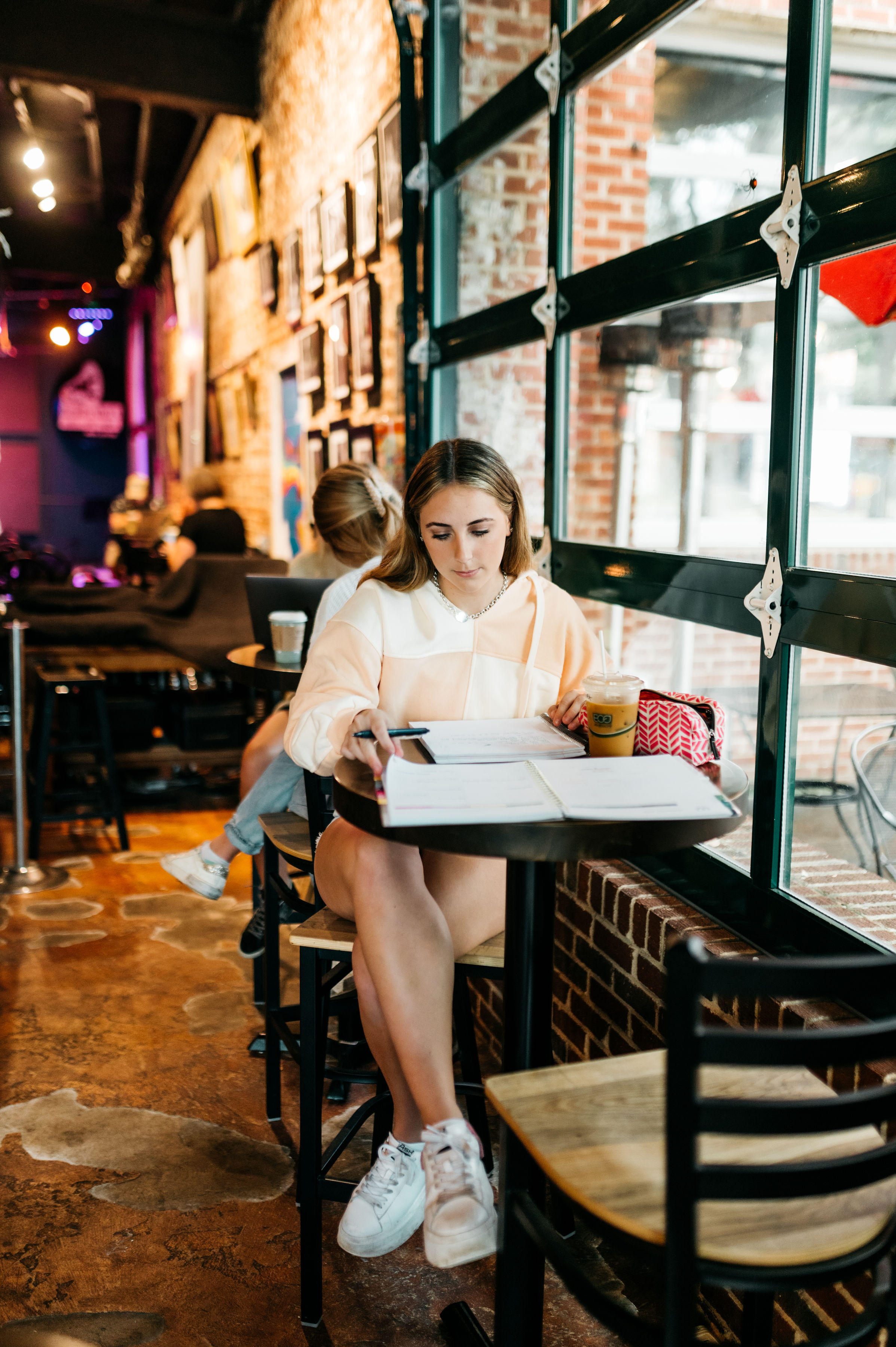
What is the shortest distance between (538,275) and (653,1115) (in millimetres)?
2841

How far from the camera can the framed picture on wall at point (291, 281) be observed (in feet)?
18.1

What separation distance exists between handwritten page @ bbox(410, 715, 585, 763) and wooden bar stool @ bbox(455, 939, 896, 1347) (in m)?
0.44

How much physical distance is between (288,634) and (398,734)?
1.35 meters

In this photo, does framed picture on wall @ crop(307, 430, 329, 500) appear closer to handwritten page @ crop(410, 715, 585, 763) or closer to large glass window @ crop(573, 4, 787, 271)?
large glass window @ crop(573, 4, 787, 271)

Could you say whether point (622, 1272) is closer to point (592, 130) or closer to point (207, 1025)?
point (207, 1025)

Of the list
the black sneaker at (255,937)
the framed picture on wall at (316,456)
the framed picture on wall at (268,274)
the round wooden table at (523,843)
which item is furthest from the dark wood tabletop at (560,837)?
the framed picture on wall at (268,274)

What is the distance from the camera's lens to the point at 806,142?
5.68ft

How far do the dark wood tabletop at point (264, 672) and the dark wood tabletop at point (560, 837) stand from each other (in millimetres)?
1453

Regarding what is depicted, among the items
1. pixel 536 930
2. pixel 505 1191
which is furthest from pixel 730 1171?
pixel 536 930

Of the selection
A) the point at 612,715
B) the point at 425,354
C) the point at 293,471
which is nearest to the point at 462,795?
the point at 612,715

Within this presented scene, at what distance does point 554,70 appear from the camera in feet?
8.71

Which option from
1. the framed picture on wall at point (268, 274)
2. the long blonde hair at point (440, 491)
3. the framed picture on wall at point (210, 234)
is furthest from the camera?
the framed picture on wall at point (210, 234)

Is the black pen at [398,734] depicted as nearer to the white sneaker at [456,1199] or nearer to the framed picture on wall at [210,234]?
the white sneaker at [456,1199]

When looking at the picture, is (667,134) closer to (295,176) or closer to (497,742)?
(497,742)
